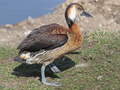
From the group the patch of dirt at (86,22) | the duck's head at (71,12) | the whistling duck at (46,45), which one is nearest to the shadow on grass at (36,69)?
the whistling duck at (46,45)

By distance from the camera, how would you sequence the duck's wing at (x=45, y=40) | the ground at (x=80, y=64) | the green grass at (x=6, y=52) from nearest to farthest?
the duck's wing at (x=45, y=40), the ground at (x=80, y=64), the green grass at (x=6, y=52)

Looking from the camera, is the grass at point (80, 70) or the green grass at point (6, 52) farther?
the green grass at point (6, 52)

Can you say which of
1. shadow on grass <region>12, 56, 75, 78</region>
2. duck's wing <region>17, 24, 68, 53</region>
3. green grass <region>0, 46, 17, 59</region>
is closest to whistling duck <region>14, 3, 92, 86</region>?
duck's wing <region>17, 24, 68, 53</region>

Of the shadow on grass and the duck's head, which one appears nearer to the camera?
the duck's head

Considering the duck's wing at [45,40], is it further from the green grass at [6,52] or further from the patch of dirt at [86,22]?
the patch of dirt at [86,22]

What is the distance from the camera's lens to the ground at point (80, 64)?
4463 millimetres

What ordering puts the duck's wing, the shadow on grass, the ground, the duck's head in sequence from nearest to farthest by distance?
the duck's wing → the ground → the duck's head → the shadow on grass

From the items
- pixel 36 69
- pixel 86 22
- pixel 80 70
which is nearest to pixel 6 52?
pixel 36 69

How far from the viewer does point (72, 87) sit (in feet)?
14.2

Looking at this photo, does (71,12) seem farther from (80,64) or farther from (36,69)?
(36,69)

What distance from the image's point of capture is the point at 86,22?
784 cm

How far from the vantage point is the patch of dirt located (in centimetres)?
709

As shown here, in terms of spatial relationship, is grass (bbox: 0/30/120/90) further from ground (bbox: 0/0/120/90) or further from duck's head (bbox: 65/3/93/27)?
duck's head (bbox: 65/3/93/27)

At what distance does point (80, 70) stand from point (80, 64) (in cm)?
28
